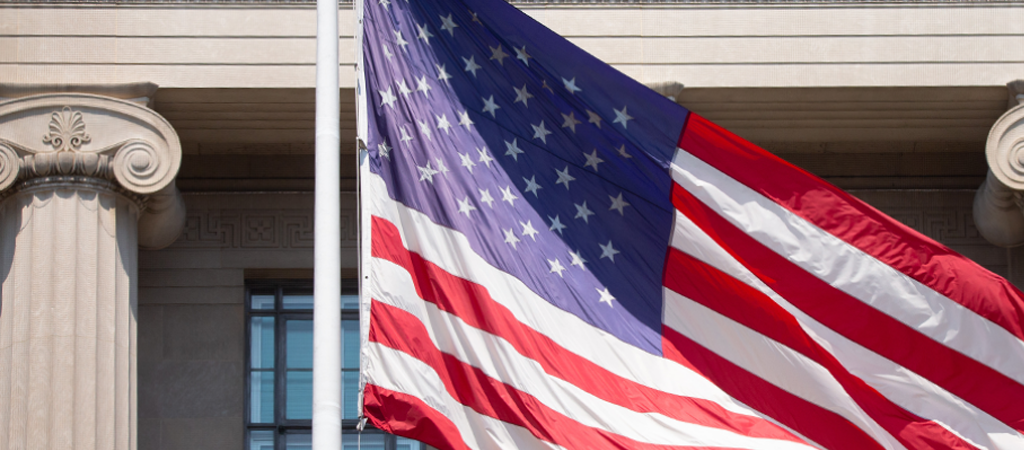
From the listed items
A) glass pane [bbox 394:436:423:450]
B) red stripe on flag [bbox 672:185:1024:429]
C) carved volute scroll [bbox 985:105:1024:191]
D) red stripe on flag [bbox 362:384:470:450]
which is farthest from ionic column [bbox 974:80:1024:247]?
red stripe on flag [bbox 362:384:470:450]

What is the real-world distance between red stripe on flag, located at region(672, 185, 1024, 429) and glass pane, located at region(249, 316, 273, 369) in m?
6.02

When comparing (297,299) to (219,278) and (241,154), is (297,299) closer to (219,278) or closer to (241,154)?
(219,278)

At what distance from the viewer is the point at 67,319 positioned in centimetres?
1114

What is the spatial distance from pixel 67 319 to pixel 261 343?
3.07 metres

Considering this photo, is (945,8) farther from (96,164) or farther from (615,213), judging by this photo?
(96,164)

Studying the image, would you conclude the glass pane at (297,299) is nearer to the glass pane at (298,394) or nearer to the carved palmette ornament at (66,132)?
the glass pane at (298,394)

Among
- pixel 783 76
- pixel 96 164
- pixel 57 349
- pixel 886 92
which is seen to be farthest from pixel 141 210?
pixel 886 92

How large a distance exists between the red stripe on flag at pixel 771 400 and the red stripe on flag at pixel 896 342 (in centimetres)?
59

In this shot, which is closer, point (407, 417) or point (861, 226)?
point (407, 417)

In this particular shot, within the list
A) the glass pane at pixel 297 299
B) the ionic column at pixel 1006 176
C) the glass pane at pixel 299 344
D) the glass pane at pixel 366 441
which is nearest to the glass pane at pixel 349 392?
the glass pane at pixel 366 441

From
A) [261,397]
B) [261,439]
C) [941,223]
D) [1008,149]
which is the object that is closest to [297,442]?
[261,439]

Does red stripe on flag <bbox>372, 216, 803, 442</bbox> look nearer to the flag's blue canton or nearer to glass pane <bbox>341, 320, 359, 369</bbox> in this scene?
the flag's blue canton

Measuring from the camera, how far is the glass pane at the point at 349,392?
552 inches

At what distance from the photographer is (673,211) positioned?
971cm
